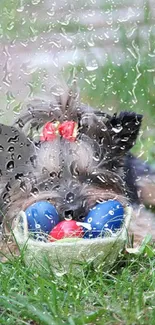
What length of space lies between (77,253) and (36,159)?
34cm

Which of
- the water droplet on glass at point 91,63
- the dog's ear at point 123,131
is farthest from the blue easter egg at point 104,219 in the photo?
the water droplet on glass at point 91,63

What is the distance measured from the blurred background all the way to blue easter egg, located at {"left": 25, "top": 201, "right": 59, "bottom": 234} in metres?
0.30

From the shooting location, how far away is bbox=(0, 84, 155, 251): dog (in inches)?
57.6

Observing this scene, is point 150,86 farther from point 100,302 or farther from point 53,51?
point 100,302

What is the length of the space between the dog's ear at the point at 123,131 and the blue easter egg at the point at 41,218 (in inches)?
9.0

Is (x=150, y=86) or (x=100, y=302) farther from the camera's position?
(x=150, y=86)

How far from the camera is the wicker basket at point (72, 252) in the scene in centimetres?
121

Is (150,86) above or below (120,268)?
above

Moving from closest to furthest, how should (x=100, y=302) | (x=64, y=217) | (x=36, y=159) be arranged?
1. (x=100, y=302)
2. (x=64, y=217)
3. (x=36, y=159)

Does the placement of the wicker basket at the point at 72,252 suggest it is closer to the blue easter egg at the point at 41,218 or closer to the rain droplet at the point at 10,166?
the blue easter egg at the point at 41,218

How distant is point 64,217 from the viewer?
1.40 metres

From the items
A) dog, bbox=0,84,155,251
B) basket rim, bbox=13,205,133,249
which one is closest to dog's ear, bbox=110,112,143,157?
dog, bbox=0,84,155,251

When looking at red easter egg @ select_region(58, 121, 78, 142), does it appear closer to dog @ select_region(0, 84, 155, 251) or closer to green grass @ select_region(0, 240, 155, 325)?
dog @ select_region(0, 84, 155, 251)

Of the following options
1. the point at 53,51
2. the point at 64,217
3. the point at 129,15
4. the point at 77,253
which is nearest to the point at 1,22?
the point at 53,51
